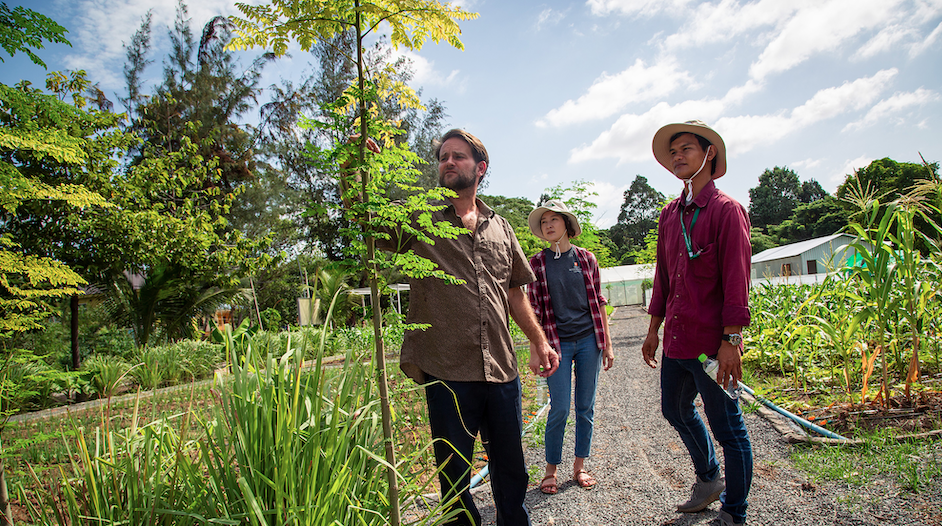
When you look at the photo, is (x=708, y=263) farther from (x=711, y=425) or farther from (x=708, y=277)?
(x=711, y=425)

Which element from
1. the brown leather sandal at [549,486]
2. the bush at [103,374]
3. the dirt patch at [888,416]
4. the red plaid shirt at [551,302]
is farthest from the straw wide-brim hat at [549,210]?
the bush at [103,374]

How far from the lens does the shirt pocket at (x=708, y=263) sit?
91.9 inches

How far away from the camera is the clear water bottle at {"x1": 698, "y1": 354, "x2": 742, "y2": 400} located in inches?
88.3

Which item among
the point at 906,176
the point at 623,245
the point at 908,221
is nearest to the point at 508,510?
the point at 908,221

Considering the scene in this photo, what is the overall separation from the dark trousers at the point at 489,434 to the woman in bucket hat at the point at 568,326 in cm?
95

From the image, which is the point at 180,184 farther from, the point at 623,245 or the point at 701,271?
the point at 623,245

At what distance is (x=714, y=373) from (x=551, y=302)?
129cm

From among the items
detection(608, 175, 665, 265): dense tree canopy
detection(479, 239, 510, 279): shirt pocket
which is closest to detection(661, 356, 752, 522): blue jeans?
detection(479, 239, 510, 279): shirt pocket

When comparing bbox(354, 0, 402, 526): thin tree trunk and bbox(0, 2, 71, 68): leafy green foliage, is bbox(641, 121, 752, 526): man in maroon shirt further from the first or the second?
bbox(0, 2, 71, 68): leafy green foliage

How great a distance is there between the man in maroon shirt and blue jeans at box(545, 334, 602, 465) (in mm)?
697

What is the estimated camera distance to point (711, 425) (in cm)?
234

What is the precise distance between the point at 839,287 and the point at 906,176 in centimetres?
4349

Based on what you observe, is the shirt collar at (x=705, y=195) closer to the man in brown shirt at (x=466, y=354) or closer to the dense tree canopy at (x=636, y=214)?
the man in brown shirt at (x=466, y=354)

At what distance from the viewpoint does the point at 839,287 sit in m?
→ 4.03
